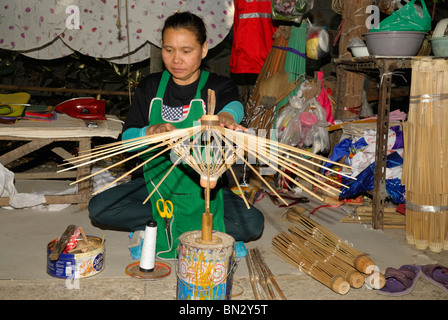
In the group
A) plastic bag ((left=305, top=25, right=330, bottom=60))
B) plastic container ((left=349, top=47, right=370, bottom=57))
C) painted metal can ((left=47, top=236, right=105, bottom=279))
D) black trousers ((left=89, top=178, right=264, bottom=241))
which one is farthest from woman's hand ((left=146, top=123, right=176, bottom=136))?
plastic bag ((left=305, top=25, right=330, bottom=60))

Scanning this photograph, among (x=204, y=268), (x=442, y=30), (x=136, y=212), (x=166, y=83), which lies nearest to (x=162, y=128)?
(x=204, y=268)

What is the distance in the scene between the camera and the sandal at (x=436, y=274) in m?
2.44

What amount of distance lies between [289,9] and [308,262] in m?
2.51

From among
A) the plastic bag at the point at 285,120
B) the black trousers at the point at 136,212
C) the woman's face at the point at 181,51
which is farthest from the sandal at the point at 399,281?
the plastic bag at the point at 285,120

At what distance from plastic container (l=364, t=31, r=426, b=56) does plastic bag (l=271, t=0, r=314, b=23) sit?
1.14 metres

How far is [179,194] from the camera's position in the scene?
8.72ft

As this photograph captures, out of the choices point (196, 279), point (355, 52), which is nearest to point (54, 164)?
point (355, 52)

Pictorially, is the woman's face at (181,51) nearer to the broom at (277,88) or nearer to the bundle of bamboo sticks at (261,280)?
the bundle of bamboo sticks at (261,280)

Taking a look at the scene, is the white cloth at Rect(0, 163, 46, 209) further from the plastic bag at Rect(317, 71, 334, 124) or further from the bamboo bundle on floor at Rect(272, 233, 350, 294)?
the plastic bag at Rect(317, 71, 334, 124)

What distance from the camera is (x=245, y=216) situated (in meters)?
2.85

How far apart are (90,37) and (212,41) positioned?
39.7 inches

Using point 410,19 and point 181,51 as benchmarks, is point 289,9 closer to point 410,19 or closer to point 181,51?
point 410,19

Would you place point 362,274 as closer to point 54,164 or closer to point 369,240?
point 369,240

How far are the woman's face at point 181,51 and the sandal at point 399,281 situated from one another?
1.52 metres
